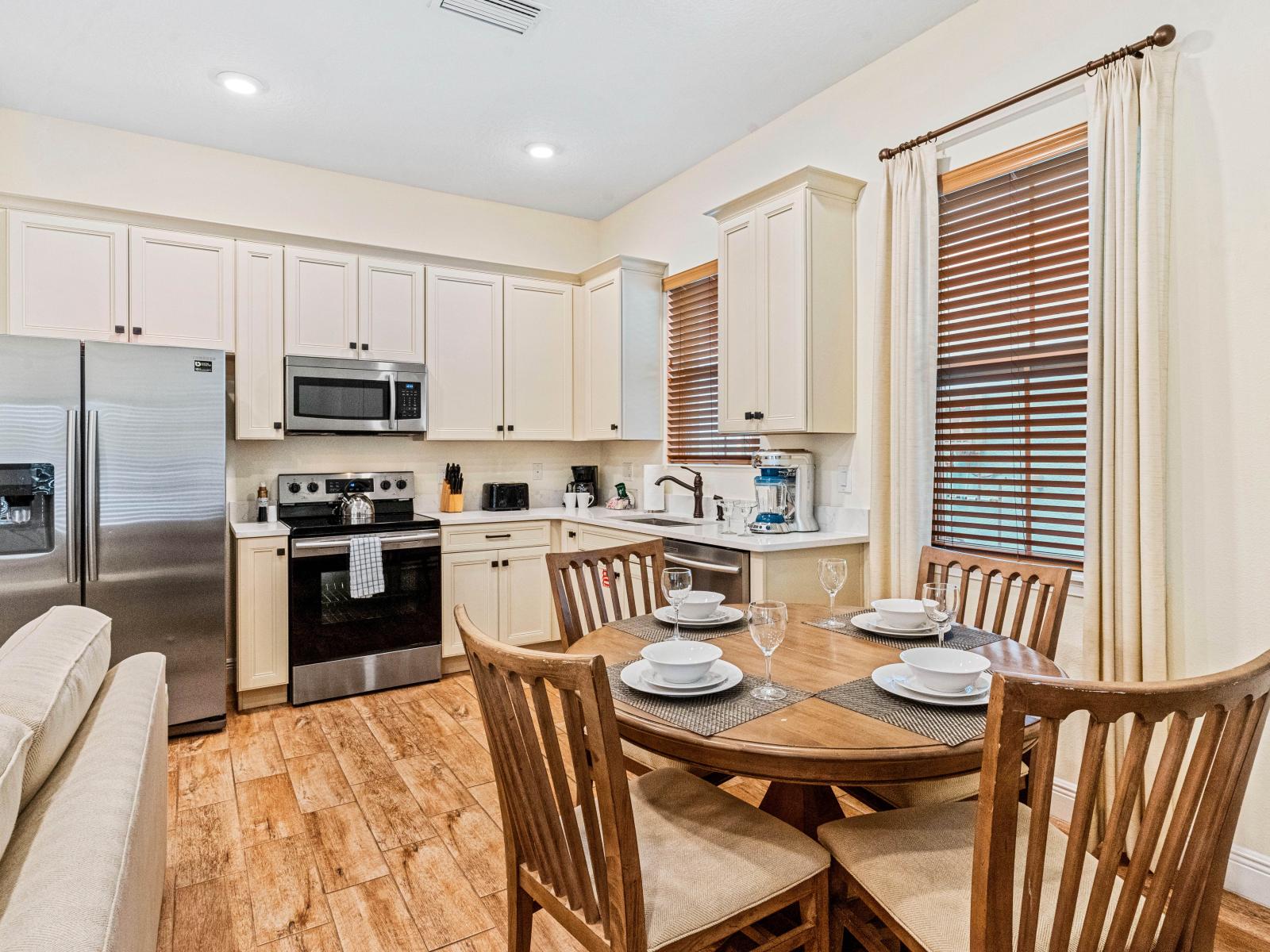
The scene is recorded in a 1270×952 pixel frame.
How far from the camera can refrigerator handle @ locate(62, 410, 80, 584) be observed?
9.52ft

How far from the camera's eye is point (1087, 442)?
2244 mm

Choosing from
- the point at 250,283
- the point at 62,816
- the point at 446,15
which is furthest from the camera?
the point at 250,283

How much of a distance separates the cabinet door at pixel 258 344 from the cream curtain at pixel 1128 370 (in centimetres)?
365

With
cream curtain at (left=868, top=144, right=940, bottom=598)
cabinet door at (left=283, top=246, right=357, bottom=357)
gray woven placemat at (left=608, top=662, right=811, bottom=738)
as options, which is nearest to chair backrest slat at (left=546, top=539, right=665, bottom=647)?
gray woven placemat at (left=608, top=662, right=811, bottom=738)

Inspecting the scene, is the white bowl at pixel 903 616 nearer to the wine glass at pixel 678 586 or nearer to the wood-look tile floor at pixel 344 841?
the wine glass at pixel 678 586

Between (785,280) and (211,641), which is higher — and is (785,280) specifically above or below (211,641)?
above

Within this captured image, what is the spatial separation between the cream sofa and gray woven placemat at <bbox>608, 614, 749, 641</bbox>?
3.68 feet

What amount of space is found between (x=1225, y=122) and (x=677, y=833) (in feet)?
7.98

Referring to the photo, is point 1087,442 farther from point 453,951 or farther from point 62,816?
point 62,816

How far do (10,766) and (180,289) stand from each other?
3.23 m

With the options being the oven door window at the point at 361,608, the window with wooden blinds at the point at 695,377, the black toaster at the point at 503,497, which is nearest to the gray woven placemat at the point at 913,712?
the window with wooden blinds at the point at 695,377

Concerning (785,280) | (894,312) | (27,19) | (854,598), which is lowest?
(854,598)

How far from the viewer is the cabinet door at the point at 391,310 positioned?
13.1 feet

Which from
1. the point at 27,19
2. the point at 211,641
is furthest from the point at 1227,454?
the point at 27,19
